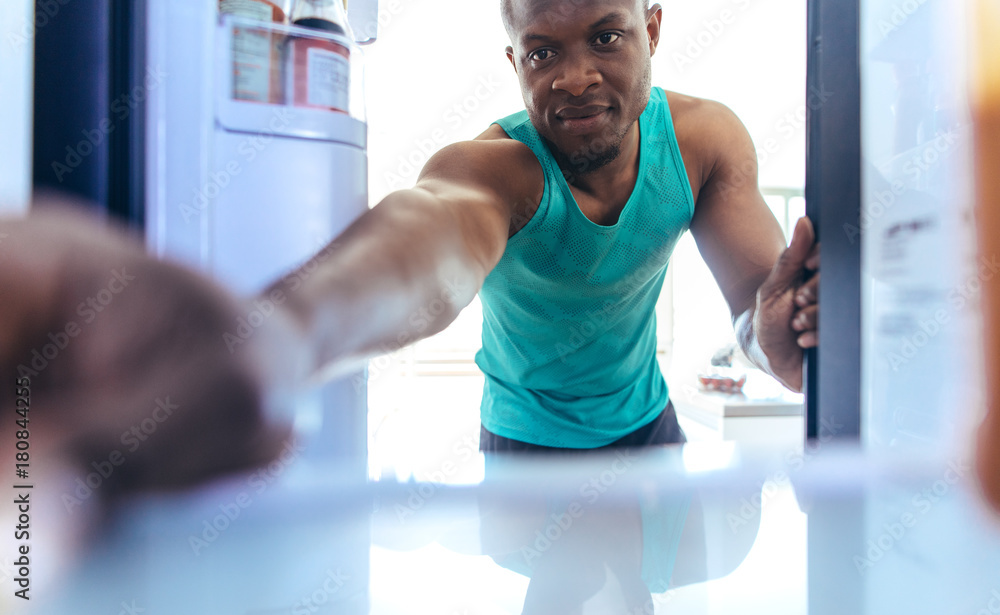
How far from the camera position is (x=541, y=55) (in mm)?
759

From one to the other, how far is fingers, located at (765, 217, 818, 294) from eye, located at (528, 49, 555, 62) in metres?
0.44

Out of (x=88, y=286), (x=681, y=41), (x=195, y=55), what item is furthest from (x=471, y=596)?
(x=681, y=41)

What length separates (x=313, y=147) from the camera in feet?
2.22

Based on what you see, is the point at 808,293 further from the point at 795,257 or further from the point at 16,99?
the point at 16,99

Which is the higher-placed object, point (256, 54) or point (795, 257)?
point (256, 54)

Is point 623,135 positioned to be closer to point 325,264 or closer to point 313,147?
point 313,147

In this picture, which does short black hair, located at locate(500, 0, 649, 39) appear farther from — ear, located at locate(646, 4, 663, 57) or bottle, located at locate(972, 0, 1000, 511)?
bottle, located at locate(972, 0, 1000, 511)

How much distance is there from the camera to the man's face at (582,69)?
0.72 meters

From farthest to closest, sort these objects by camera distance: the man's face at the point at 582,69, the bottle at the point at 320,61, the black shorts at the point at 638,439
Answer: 1. the black shorts at the point at 638,439
2. the man's face at the point at 582,69
3. the bottle at the point at 320,61

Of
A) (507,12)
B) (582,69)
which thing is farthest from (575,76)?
(507,12)

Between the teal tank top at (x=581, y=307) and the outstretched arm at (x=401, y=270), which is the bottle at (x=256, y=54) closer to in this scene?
the outstretched arm at (x=401, y=270)

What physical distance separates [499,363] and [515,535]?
82 centimetres

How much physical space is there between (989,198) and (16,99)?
1.62 ft

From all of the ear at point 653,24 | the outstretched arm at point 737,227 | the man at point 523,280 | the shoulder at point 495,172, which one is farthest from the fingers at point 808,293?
the ear at point 653,24
